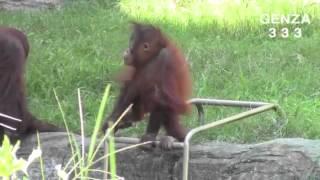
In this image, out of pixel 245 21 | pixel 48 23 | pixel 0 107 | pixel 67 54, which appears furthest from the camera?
pixel 48 23

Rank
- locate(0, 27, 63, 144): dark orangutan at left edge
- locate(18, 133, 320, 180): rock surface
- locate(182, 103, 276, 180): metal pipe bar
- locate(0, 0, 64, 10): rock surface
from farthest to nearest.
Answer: locate(0, 0, 64, 10): rock surface → locate(0, 27, 63, 144): dark orangutan at left edge → locate(18, 133, 320, 180): rock surface → locate(182, 103, 276, 180): metal pipe bar

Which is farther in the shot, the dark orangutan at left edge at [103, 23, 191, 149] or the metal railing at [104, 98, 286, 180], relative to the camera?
the dark orangutan at left edge at [103, 23, 191, 149]

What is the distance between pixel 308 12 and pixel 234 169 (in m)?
3.34

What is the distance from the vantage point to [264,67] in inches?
210

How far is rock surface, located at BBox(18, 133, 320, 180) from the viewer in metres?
3.15

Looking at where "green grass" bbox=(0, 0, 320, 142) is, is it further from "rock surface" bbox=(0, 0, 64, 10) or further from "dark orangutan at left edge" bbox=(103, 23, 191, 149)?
"dark orangutan at left edge" bbox=(103, 23, 191, 149)

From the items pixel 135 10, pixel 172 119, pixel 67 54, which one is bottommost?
pixel 172 119

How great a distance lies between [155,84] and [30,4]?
15.3 ft

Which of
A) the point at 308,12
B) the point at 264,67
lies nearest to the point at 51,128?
the point at 264,67

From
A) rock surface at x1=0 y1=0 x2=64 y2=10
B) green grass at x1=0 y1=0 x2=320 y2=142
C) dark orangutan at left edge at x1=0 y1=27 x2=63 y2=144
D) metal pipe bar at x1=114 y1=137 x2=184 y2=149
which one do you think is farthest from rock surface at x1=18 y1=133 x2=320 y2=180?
rock surface at x1=0 y1=0 x2=64 y2=10

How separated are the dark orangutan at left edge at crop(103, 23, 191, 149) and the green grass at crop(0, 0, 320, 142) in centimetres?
100

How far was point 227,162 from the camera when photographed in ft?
10.8

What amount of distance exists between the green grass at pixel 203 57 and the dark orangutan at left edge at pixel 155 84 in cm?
100

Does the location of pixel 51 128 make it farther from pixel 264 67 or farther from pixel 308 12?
pixel 308 12
